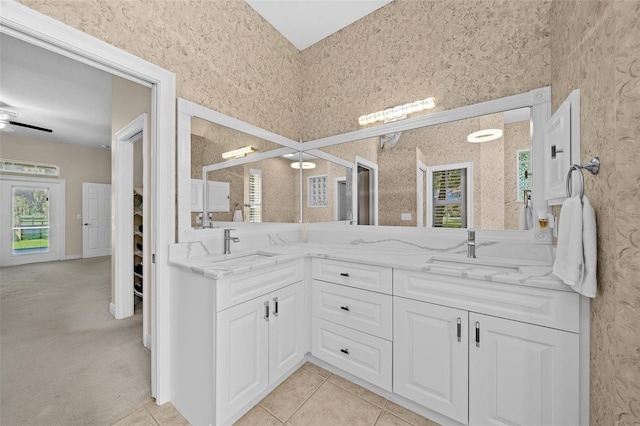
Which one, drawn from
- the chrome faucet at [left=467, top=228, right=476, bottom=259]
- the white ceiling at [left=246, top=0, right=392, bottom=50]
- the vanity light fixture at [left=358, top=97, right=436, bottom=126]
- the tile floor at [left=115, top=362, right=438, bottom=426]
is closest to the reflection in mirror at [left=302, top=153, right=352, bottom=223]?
the vanity light fixture at [left=358, top=97, right=436, bottom=126]

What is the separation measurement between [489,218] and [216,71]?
7.64 ft

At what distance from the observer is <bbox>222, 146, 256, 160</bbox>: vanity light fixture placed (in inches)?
80.3

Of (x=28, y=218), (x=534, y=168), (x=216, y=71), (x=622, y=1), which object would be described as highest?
(x=216, y=71)

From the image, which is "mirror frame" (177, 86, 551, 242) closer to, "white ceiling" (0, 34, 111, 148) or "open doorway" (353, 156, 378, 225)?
"open doorway" (353, 156, 378, 225)

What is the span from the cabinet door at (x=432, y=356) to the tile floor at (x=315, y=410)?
15 centimetres

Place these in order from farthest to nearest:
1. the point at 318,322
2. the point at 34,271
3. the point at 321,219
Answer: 1. the point at 34,271
2. the point at 321,219
3. the point at 318,322

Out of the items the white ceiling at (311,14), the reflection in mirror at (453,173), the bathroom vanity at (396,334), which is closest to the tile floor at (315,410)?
the bathroom vanity at (396,334)

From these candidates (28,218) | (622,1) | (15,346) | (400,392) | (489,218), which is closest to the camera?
(622,1)

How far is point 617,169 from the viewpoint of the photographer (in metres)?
0.80

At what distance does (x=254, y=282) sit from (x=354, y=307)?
0.70 metres

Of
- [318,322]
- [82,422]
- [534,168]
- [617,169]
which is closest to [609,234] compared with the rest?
[617,169]

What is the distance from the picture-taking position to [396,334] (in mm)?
1497

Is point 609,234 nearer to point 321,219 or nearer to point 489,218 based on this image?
point 489,218

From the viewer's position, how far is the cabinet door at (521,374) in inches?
42.2
